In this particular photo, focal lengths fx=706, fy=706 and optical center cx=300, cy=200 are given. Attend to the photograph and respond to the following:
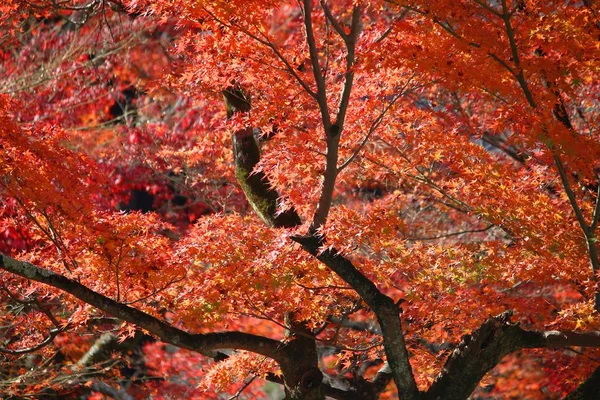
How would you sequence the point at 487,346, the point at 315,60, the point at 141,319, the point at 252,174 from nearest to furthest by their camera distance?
1. the point at 315,60
2. the point at 141,319
3. the point at 487,346
4. the point at 252,174

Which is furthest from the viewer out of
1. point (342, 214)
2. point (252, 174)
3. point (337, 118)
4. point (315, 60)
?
point (252, 174)

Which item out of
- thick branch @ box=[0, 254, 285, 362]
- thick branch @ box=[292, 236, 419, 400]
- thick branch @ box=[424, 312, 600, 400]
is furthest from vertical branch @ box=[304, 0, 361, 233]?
thick branch @ box=[424, 312, 600, 400]

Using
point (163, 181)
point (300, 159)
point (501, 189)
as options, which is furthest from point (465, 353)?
point (163, 181)

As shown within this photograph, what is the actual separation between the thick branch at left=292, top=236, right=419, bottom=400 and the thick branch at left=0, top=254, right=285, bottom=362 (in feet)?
4.22

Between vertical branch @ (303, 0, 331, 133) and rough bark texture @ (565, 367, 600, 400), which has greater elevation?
vertical branch @ (303, 0, 331, 133)

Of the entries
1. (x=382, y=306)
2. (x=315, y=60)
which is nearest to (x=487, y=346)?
(x=382, y=306)

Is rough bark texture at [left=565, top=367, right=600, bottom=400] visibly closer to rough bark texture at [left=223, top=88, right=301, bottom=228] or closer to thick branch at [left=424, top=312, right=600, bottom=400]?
thick branch at [left=424, top=312, right=600, bottom=400]

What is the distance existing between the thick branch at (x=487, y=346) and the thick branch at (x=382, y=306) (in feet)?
0.94

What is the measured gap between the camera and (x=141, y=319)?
6.10 meters

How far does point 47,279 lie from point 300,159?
2.32m

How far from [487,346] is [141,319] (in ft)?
10.3

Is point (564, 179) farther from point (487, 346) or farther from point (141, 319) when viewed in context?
point (141, 319)

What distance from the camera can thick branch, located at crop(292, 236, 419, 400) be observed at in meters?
6.23

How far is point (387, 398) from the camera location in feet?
37.2
